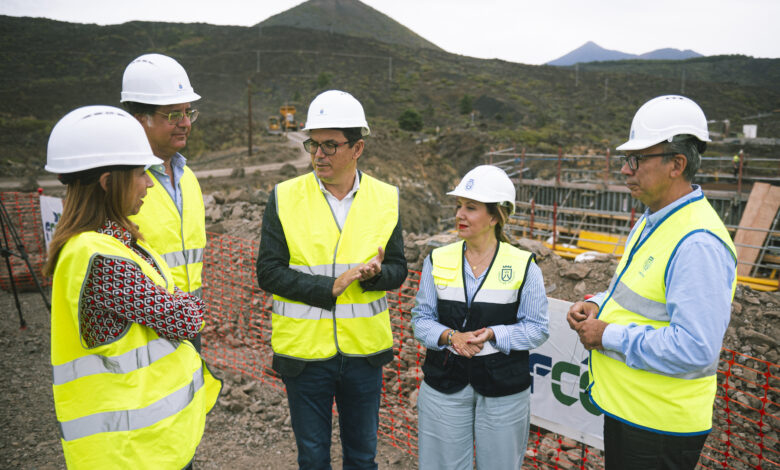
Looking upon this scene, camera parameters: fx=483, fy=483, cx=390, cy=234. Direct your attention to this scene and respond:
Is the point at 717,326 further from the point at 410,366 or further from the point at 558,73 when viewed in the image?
the point at 558,73

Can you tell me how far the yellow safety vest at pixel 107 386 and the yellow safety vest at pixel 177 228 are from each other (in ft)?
3.13

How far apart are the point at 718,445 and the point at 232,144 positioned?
104 feet

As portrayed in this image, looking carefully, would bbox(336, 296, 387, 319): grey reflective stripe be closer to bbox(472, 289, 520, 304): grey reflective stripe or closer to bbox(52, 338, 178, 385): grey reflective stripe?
bbox(472, 289, 520, 304): grey reflective stripe

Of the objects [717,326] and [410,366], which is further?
[410,366]

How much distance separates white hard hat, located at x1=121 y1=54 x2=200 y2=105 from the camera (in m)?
2.80

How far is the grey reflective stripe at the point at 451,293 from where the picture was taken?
2604mm

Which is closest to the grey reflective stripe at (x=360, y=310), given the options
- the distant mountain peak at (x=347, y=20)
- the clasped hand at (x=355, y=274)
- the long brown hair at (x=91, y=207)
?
the clasped hand at (x=355, y=274)

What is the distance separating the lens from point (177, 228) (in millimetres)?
2865

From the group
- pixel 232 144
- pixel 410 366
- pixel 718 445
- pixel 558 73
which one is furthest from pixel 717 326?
pixel 558 73

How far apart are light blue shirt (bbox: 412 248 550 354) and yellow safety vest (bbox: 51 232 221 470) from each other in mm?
1294

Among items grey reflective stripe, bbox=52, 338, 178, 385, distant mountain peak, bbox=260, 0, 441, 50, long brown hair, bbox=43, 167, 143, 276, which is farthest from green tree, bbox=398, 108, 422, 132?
distant mountain peak, bbox=260, 0, 441, 50

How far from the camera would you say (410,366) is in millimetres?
5457

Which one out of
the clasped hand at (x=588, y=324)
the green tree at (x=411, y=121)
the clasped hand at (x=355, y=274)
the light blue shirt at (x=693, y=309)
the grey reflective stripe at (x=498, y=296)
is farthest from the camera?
the green tree at (x=411, y=121)

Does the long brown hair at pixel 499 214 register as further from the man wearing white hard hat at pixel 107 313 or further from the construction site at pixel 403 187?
the man wearing white hard hat at pixel 107 313
